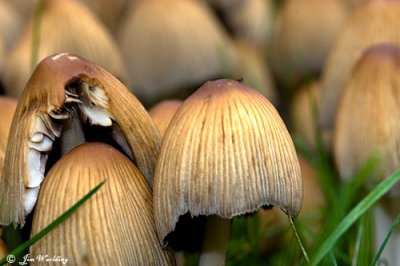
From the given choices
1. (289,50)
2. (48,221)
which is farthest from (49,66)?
(289,50)

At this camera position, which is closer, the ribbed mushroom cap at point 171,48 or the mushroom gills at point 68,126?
the mushroom gills at point 68,126

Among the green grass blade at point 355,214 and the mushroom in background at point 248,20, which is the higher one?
the mushroom in background at point 248,20

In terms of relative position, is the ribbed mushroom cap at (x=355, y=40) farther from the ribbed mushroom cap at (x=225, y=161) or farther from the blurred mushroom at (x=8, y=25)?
the blurred mushroom at (x=8, y=25)

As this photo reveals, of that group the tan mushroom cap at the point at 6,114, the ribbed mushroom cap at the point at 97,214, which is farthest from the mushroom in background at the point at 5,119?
the ribbed mushroom cap at the point at 97,214

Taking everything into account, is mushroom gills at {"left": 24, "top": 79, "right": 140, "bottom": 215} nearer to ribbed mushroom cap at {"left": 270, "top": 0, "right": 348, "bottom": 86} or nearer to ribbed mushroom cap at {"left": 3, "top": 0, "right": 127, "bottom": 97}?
ribbed mushroom cap at {"left": 3, "top": 0, "right": 127, "bottom": 97}

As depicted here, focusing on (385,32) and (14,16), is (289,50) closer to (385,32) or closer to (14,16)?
(385,32)

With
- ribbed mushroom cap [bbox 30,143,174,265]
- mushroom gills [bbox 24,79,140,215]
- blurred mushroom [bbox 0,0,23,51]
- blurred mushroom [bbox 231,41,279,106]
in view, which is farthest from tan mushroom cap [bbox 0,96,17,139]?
blurred mushroom [bbox 231,41,279,106]
